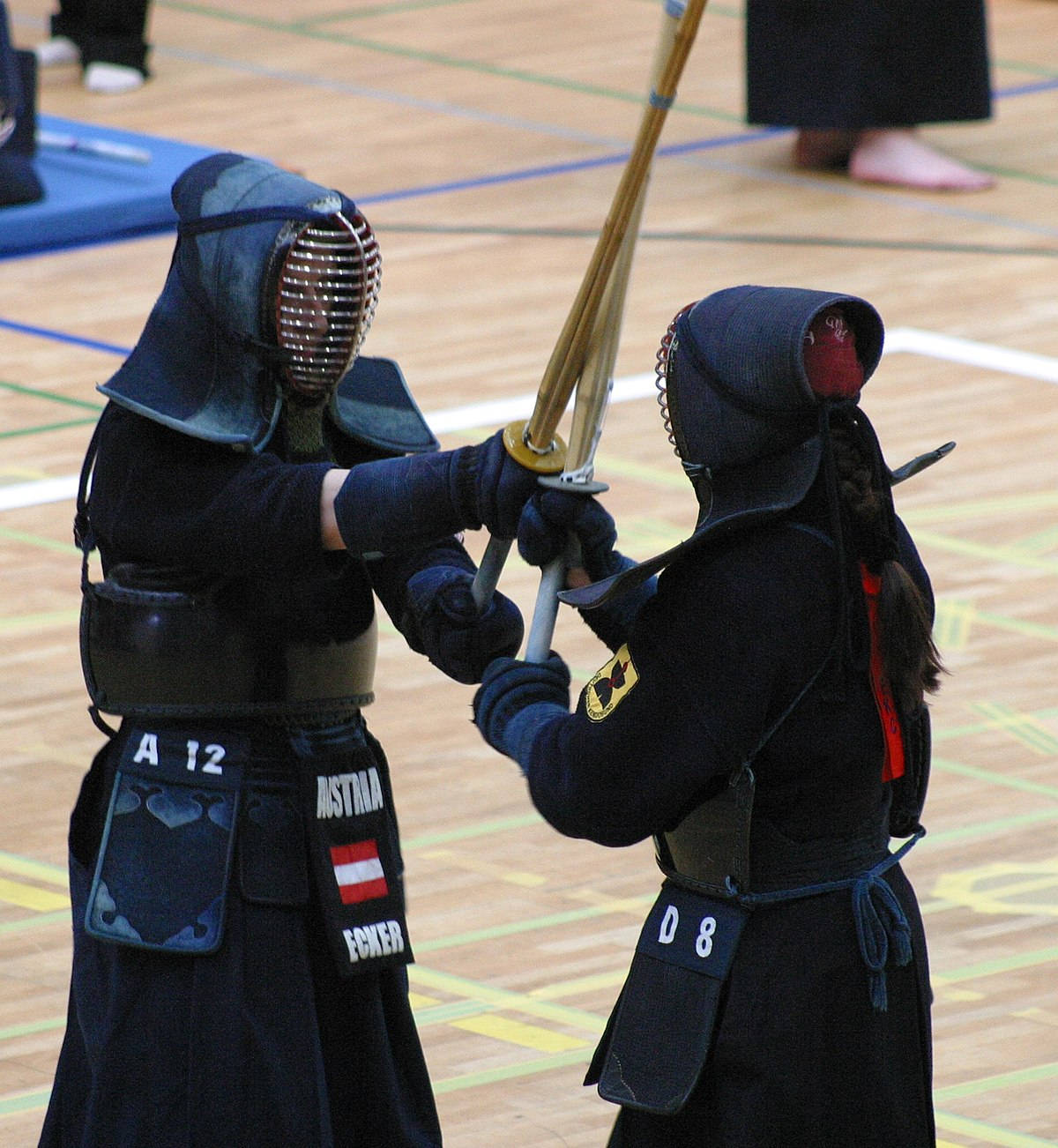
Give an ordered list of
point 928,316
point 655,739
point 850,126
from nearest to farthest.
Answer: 1. point 655,739
2. point 928,316
3. point 850,126

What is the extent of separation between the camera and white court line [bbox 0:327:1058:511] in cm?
791

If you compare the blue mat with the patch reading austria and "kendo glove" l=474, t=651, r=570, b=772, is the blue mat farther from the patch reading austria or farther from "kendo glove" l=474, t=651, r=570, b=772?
the patch reading austria

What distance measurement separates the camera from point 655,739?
3.17 m

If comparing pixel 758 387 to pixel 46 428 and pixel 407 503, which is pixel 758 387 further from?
pixel 46 428

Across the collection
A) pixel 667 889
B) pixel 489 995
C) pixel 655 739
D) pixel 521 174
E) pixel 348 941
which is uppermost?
pixel 655 739

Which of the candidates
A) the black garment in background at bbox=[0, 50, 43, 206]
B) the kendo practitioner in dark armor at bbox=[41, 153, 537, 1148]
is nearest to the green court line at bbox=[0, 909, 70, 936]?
the kendo practitioner in dark armor at bbox=[41, 153, 537, 1148]

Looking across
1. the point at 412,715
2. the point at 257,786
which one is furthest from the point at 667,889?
the point at 412,715

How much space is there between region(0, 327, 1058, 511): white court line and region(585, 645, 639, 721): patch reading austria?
4763 mm

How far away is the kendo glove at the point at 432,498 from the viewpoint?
3457 mm

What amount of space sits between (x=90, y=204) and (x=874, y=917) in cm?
789

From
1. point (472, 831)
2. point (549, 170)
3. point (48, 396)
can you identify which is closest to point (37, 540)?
point (48, 396)

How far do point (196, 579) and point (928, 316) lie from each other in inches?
248

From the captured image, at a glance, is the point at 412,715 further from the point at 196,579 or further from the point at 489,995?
the point at 196,579

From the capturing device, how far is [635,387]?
29.2ft
